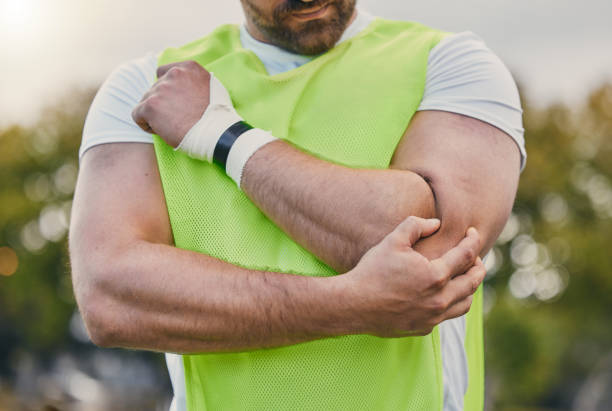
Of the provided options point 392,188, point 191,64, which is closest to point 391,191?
point 392,188

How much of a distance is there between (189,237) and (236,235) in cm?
16

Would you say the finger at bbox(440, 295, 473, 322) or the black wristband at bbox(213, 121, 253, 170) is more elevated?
the black wristband at bbox(213, 121, 253, 170)

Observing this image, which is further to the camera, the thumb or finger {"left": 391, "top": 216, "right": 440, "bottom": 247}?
the thumb

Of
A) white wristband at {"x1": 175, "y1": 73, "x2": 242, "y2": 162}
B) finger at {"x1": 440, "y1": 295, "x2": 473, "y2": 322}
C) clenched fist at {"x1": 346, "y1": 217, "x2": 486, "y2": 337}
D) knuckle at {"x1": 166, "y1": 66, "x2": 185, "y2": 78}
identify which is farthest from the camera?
knuckle at {"x1": 166, "y1": 66, "x2": 185, "y2": 78}

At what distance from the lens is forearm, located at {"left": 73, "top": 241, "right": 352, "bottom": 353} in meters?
2.32

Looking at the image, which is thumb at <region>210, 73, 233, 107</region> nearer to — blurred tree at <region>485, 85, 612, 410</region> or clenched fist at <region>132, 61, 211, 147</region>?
clenched fist at <region>132, 61, 211, 147</region>

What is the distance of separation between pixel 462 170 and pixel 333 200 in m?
0.40

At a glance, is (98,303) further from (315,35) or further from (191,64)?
(315,35)

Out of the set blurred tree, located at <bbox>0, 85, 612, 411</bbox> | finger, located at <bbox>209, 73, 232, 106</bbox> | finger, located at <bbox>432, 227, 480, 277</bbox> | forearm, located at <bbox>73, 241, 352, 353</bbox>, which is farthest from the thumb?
blurred tree, located at <bbox>0, 85, 612, 411</bbox>

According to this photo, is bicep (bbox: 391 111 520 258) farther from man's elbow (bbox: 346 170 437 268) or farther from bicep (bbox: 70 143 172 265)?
bicep (bbox: 70 143 172 265)

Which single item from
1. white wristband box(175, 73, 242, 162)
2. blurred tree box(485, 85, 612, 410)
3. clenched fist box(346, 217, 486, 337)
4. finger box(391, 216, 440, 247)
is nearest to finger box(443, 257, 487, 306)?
→ clenched fist box(346, 217, 486, 337)

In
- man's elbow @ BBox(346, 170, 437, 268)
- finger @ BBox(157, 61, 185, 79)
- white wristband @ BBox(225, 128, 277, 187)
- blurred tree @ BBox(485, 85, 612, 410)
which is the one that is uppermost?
finger @ BBox(157, 61, 185, 79)

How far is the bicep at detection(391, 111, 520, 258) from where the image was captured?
240 cm

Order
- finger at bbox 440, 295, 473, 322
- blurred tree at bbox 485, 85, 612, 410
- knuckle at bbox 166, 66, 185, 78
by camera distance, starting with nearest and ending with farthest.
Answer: finger at bbox 440, 295, 473, 322 → knuckle at bbox 166, 66, 185, 78 → blurred tree at bbox 485, 85, 612, 410
